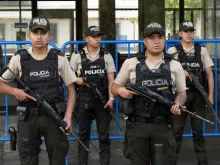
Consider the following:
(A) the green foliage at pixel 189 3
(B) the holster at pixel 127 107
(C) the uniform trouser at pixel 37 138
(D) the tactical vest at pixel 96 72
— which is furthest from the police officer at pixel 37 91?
(A) the green foliage at pixel 189 3

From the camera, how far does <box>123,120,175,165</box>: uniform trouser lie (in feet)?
14.0

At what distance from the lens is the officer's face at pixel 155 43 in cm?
426

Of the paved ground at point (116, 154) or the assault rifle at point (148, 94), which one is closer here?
the assault rifle at point (148, 94)

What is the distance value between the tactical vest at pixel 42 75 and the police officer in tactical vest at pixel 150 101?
1.94ft

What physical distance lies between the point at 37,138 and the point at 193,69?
230cm

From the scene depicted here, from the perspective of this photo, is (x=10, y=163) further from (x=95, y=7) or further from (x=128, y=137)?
(x=95, y=7)

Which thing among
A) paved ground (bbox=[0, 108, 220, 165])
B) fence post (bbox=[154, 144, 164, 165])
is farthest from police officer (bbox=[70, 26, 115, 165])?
fence post (bbox=[154, 144, 164, 165])

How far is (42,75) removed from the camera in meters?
4.32

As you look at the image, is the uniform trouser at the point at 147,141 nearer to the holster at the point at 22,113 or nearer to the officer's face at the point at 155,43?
the officer's face at the point at 155,43

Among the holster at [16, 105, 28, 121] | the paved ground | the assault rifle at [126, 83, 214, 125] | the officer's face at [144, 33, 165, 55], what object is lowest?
the paved ground

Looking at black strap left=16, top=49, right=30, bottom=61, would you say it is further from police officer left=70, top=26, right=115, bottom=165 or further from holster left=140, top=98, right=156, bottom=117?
police officer left=70, top=26, right=115, bottom=165

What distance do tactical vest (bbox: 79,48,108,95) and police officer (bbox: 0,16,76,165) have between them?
53.6 inches

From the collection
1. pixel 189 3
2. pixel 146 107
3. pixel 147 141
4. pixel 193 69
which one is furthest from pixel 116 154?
pixel 189 3

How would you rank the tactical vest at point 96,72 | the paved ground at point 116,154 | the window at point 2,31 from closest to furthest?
the tactical vest at point 96,72 → the paved ground at point 116,154 → the window at point 2,31
